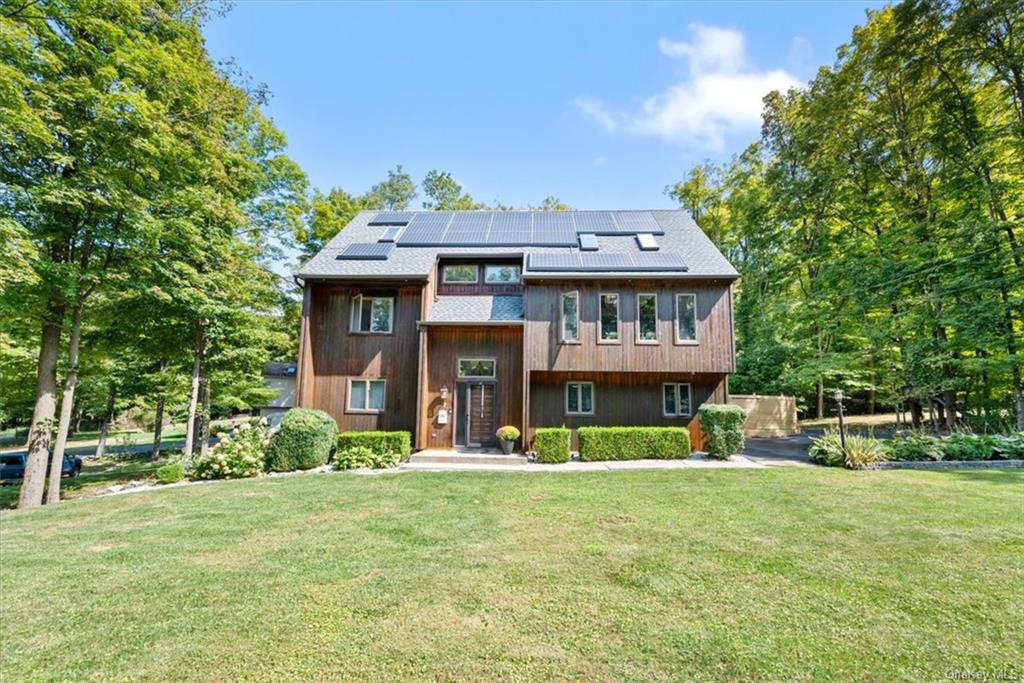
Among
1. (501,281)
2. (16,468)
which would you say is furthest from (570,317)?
(16,468)

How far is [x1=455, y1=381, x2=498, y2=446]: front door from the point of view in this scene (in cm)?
1347

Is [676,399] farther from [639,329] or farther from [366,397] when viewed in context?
[366,397]

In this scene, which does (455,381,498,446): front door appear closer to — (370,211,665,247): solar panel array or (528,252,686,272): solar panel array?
(528,252,686,272): solar panel array

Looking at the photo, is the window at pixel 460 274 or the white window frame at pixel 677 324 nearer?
the white window frame at pixel 677 324

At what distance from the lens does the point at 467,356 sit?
1366cm

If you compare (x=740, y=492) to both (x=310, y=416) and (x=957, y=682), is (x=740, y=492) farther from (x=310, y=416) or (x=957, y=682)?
(x=310, y=416)

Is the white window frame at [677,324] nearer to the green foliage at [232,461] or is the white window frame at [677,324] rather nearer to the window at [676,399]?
the window at [676,399]

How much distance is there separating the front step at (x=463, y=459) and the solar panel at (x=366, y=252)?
6.50m

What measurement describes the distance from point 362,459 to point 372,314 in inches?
193

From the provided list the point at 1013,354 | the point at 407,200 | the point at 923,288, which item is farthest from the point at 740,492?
the point at 407,200

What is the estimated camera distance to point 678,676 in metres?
2.74

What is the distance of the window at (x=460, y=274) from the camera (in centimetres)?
1477

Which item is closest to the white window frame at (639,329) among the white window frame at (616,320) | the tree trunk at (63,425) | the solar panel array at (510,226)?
the white window frame at (616,320)

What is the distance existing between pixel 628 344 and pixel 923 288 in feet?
34.0
